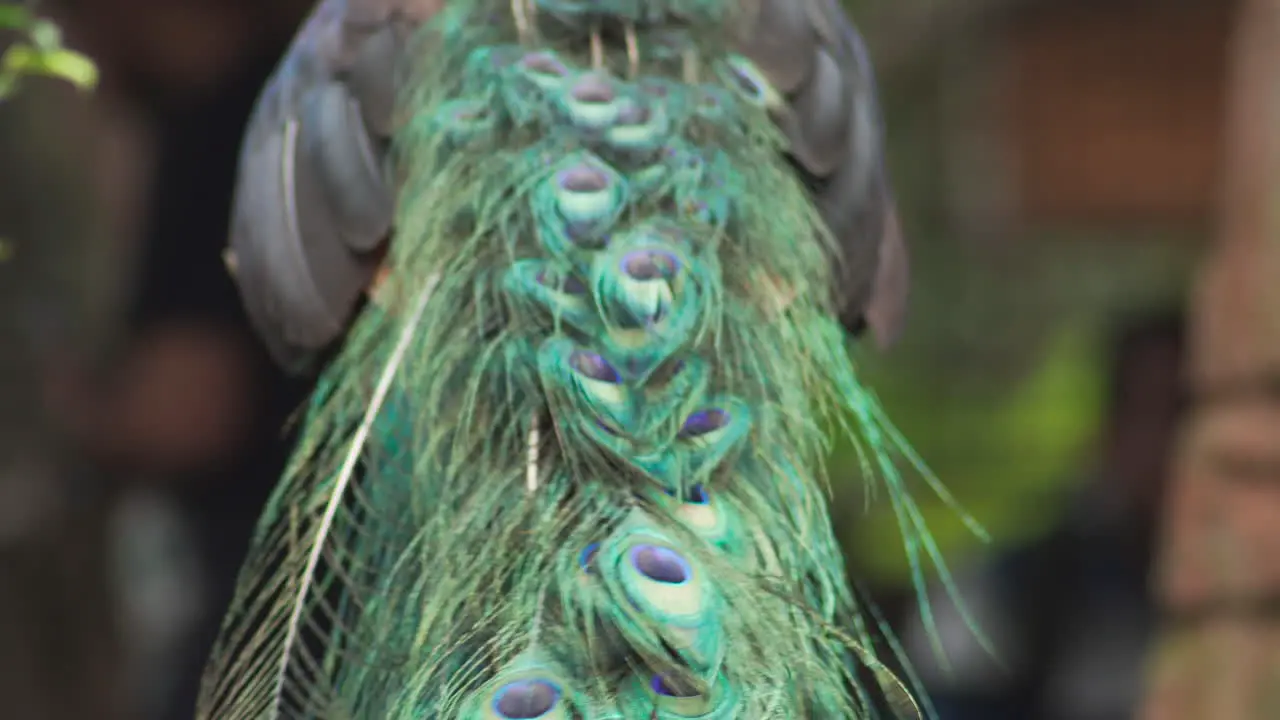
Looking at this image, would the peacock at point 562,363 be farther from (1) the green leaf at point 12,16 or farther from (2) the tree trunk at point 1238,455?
(2) the tree trunk at point 1238,455

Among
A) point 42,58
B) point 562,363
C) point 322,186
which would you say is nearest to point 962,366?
point 322,186

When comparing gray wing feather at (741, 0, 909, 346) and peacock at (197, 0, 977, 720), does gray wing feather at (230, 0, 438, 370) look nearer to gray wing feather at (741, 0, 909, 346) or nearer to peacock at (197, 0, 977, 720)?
peacock at (197, 0, 977, 720)

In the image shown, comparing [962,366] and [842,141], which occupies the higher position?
[842,141]

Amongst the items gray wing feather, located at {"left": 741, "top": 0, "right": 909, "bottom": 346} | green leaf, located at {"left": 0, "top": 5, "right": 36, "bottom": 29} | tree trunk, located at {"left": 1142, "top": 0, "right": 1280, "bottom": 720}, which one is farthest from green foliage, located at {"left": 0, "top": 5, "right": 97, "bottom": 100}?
tree trunk, located at {"left": 1142, "top": 0, "right": 1280, "bottom": 720}

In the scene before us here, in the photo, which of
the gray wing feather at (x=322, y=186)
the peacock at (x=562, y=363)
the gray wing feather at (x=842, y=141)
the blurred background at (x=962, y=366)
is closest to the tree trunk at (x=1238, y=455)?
the blurred background at (x=962, y=366)

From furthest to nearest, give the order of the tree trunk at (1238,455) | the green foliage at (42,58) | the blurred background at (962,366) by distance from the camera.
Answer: the blurred background at (962,366) < the tree trunk at (1238,455) < the green foliage at (42,58)

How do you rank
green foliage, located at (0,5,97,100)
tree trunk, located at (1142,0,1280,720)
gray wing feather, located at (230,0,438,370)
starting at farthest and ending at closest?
tree trunk, located at (1142,0,1280,720) → gray wing feather, located at (230,0,438,370) → green foliage, located at (0,5,97,100)

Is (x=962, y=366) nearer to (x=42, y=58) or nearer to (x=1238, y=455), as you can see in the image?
(x=1238, y=455)
